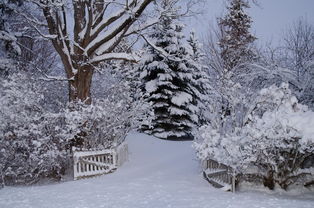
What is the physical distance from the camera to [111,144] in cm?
1048

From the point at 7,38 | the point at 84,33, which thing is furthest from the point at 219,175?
the point at 7,38

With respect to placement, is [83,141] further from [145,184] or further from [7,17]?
[7,17]

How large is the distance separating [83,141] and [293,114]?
20.7 feet

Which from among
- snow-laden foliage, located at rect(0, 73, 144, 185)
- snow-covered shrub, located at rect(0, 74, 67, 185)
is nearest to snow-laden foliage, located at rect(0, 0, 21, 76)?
snow-laden foliage, located at rect(0, 73, 144, 185)

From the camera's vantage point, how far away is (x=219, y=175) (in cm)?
811

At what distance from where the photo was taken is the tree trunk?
11922 millimetres

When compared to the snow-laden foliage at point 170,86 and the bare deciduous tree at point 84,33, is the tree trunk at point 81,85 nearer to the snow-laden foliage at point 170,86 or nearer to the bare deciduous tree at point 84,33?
the bare deciduous tree at point 84,33

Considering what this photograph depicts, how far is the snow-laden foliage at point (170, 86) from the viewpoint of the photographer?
1769 centimetres

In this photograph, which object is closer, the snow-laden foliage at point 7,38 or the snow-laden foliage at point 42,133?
the snow-laden foliage at point 42,133

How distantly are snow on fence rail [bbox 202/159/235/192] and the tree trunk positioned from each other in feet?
17.2

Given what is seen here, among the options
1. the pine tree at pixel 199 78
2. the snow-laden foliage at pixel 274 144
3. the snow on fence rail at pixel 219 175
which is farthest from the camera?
the pine tree at pixel 199 78

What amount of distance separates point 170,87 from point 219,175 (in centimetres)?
1036

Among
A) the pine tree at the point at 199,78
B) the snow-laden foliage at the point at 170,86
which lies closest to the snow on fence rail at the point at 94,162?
the snow-laden foliage at the point at 170,86

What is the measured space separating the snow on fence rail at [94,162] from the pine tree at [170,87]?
7.44 meters
